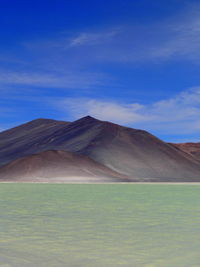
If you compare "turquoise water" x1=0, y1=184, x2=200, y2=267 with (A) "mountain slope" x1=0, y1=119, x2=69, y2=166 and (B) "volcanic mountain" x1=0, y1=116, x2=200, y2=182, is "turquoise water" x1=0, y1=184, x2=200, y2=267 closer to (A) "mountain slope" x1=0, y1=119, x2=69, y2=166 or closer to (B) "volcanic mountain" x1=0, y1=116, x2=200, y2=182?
(B) "volcanic mountain" x1=0, y1=116, x2=200, y2=182

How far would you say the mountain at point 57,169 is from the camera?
126938 millimetres

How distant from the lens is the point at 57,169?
134 metres

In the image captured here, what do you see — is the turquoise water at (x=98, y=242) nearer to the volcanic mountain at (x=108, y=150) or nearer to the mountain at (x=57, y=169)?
the mountain at (x=57, y=169)

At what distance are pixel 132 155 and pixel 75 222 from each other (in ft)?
474

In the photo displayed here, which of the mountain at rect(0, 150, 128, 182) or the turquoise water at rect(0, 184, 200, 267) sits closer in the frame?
the turquoise water at rect(0, 184, 200, 267)

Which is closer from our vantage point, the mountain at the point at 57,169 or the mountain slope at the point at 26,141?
the mountain at the point at 57,169

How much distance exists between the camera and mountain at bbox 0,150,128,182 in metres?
127

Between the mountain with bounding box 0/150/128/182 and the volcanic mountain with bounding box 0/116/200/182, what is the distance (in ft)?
1.44

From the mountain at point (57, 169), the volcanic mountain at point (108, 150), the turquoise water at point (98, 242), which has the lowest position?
the turquoise water at point (98, 242)

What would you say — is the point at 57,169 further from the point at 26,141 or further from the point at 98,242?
the point at 98,242

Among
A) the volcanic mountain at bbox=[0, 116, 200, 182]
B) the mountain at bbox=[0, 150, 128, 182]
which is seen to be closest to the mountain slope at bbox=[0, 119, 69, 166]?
the volcanic mountain at bbox=[0, 116, 200, 182]

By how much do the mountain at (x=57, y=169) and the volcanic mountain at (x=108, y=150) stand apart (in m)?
0.44

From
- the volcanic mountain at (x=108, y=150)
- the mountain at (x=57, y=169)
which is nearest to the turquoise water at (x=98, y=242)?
the mountain at (x=57, y=169)

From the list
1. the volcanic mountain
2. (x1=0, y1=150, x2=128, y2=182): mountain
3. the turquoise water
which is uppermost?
the volcanic mountain
